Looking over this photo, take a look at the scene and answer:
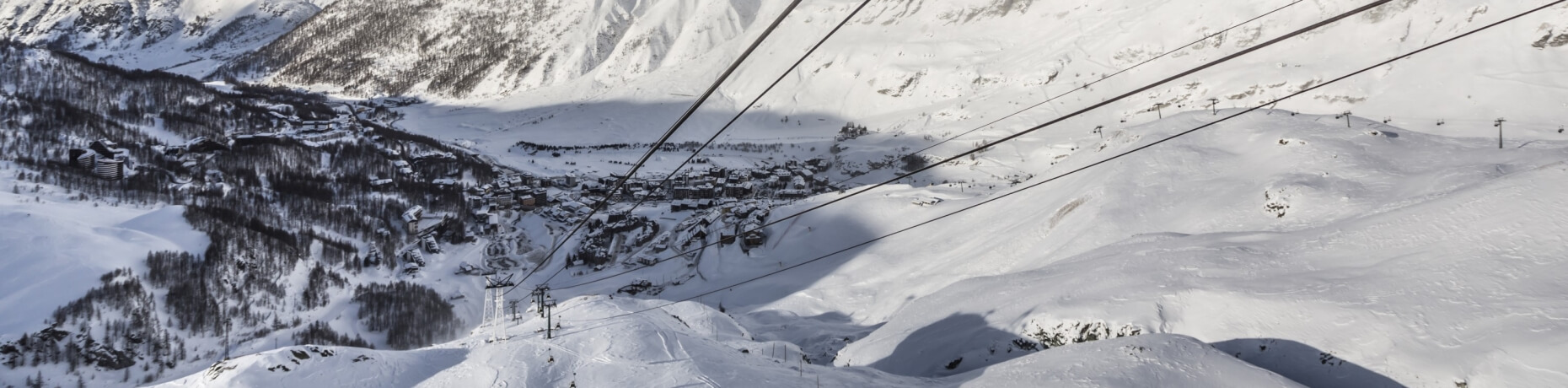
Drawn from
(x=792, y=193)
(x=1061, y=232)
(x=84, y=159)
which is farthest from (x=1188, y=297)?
(x=84, y=159)

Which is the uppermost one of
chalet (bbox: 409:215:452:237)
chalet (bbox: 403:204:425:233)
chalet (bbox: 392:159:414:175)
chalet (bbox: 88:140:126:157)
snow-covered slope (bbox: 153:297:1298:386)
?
snow-covered slope (bbox: 153:297:1298:386)

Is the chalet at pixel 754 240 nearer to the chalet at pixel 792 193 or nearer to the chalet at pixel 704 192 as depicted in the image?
the chalet at pixel 792 193

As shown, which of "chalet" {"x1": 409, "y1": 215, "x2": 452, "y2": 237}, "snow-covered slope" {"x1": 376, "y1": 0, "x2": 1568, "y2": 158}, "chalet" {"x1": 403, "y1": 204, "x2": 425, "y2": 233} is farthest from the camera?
"chalet" {"x1": 403, "y1": 204, "x2": 425, "y2": 233}

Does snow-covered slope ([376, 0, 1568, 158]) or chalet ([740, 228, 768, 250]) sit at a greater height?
snow-covered slope ([376, 0, 1568, 158])

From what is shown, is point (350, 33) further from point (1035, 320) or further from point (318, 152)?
point (1035, 320)

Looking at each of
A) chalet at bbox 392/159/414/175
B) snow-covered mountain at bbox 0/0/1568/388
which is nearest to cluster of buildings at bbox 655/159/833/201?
snow-covered mountain at bbox 0/0/1568/388

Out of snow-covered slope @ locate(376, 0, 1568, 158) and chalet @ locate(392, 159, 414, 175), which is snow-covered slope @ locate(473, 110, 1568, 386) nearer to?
snow-covered slope @ locate(376, 0, 1568, 158)

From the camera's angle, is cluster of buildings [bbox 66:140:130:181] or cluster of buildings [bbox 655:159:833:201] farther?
cluster of buildings [bbox 655:159:833:201]

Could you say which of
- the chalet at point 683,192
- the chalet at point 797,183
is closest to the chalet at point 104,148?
the chalet at point 683,192
